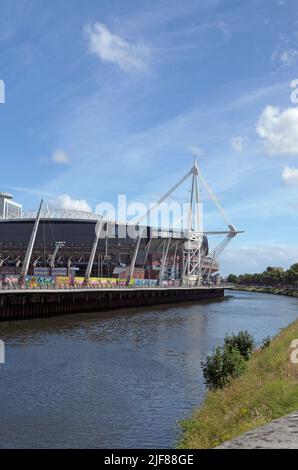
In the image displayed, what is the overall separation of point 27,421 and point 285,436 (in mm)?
12626

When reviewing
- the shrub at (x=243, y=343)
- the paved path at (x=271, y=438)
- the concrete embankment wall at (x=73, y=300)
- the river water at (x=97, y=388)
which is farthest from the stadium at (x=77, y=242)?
the paved path at (x=271, y=438)

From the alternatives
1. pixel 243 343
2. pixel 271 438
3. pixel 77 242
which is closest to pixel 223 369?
pixel 243 343

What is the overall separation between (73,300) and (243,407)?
7104 centimetres

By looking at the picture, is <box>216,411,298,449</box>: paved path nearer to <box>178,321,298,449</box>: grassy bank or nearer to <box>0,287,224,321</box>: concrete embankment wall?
<box>178,321,298,449</box>: grassy bank

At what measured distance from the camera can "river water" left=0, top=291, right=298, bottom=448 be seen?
778 inches

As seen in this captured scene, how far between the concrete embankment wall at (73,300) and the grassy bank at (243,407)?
47787 millimetres

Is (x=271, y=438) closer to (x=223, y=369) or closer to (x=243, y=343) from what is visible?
(x=223, y=369)

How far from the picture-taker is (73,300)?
3396 inches

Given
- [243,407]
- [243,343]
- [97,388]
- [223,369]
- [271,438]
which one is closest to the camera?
[271,438]

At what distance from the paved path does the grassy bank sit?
1250 millimetres
